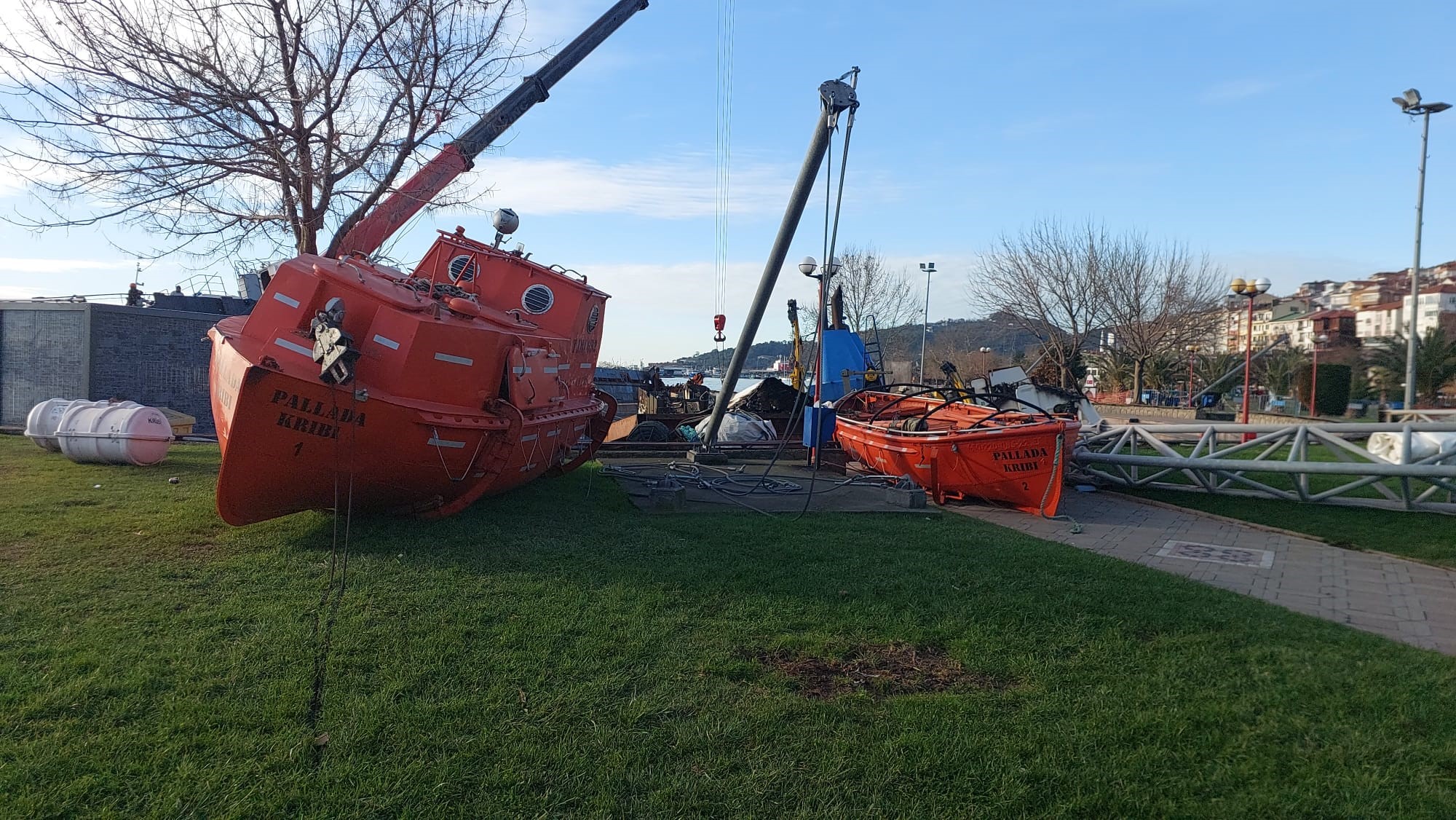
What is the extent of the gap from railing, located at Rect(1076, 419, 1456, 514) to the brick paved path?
2.87 feet

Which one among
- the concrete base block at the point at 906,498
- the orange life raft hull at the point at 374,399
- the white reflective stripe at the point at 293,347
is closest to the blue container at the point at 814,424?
the concrete base block at the point at 906,498

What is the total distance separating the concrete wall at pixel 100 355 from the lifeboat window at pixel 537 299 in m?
9.49

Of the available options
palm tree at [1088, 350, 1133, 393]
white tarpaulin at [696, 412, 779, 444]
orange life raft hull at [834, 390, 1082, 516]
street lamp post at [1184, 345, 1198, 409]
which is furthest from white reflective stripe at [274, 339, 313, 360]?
palm tree at [1088, 350, 1133, 393]

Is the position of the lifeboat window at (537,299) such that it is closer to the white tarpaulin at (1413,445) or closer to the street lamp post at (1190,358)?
the white tarpaulin at (1413,445)

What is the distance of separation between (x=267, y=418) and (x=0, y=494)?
182 inches

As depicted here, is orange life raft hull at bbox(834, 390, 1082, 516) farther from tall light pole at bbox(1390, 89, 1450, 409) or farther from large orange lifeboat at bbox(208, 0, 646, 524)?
tall light pole at bbox(1390, 89, 1450, 409)

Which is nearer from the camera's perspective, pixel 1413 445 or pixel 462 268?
pixel 462 268

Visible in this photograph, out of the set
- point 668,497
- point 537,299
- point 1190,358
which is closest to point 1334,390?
point 1190,358

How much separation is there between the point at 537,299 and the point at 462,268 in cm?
92

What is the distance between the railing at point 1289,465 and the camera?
9.42 metres

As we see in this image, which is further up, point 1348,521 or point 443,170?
point 443,170

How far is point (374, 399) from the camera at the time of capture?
6.36 m

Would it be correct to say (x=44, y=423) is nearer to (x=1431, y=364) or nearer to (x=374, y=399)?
(x=374, y=399)

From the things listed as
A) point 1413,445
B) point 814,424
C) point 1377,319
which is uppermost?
point 1377,319
